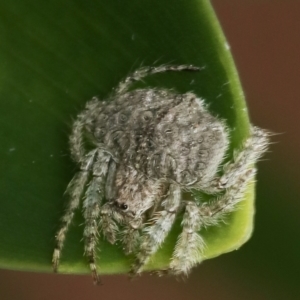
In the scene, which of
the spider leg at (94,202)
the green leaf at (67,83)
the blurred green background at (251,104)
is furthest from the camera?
the blurred green background at (251,104)

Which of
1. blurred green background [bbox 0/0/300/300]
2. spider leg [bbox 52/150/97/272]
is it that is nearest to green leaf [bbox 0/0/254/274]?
spider leg [bbox 52/150/97/272]

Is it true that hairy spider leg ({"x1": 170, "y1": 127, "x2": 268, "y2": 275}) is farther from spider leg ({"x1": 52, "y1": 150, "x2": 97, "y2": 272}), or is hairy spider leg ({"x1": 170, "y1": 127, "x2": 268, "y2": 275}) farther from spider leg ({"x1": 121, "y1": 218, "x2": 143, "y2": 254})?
spider leg ({"x1": 52, "y1": 150, "x2": 97, "y2": 272})

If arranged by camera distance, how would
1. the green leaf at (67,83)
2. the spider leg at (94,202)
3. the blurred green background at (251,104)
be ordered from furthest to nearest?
1. the blurred green background at (251,104)
2. the spider leg at (94,202)
3. the green leaf at (67,83)

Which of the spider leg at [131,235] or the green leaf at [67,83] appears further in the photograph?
the spider leg at [131,235]

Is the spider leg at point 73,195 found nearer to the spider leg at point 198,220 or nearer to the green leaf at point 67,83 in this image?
the green leaf at point 67,83

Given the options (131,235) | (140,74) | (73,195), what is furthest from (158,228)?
(140,74)

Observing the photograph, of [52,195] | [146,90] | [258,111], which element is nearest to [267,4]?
[258,111]

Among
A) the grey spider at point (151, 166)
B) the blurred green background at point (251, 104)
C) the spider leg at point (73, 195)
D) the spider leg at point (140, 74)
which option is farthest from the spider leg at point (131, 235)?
the blurred green background at point (251, 104)

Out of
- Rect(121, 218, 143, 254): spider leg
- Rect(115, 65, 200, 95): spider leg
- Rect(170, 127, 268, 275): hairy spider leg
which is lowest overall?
Rect(121, 218, 143, 254): spider leg
